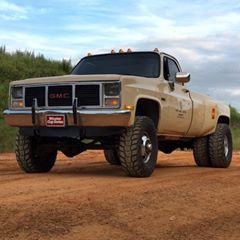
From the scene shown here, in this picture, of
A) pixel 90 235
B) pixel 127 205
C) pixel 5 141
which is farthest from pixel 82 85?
pixel 5 141

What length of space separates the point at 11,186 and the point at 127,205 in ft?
6.90

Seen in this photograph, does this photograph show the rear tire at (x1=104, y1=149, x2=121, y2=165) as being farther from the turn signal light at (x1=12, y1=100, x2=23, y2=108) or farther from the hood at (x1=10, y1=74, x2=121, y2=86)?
the hood at (x1=10, y1=74, x2=121, y2=86)

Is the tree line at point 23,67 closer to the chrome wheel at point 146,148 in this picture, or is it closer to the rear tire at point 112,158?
the rear tire at point 112,158

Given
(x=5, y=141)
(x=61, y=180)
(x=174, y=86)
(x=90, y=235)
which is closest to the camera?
(x=90, y=235)

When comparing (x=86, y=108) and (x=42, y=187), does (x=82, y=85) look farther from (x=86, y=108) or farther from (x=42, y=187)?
(x=42, y=187)

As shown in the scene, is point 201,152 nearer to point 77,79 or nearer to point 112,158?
point 112,158

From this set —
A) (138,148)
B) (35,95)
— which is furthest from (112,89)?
(35,95)

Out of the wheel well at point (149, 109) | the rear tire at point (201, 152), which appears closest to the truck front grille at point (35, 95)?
the wheel well at point (149, 109)

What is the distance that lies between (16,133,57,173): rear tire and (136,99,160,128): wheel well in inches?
64.8

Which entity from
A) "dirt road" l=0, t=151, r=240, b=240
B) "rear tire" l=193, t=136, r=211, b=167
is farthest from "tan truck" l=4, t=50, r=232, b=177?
"rear tire" l=193, t=136, r=211, b=167

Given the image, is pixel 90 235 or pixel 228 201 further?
pixel 228 201

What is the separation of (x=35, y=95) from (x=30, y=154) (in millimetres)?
1070

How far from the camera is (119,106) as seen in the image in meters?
8.56

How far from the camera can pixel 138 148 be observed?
873cm
